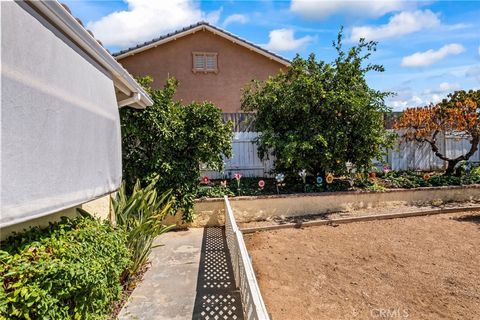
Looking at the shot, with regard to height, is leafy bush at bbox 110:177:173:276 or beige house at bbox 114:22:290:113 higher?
beige house at bbox 114:22:290:113

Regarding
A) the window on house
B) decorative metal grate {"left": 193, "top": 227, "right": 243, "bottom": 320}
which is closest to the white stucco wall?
decorative metal grate {"left": 193, "top": 227, "right": 243, "bottom": 320}

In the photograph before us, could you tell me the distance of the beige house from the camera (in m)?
18.8

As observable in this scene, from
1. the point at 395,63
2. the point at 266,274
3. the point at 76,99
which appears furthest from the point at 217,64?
the point at 76,99

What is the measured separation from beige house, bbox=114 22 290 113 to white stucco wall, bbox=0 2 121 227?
15560 millimetres

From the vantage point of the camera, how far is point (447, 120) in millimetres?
12461

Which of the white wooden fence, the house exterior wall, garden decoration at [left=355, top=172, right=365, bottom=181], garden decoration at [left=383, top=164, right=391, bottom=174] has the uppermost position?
the house exterior wall

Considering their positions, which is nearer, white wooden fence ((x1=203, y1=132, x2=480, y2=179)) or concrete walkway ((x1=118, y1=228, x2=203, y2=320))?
concrete walkway ((x1=118, y1=228, x2=203, y2=320))

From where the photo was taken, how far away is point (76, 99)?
321 centimetres

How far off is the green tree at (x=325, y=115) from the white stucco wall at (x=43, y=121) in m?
7.78

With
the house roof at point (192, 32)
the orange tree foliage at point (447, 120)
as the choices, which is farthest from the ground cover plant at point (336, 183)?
the house roof at point (192, 32)

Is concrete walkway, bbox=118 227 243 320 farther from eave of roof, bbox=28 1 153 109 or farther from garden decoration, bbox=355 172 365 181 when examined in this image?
garden decoration, bbox=355 172 365 181

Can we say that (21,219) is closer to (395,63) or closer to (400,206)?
(400,206)

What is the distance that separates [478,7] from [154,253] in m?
12.0

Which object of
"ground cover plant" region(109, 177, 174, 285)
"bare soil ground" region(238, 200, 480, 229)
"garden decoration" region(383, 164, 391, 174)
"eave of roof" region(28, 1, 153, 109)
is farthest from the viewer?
"garden decoration" region(383, 164, 391, 174)
